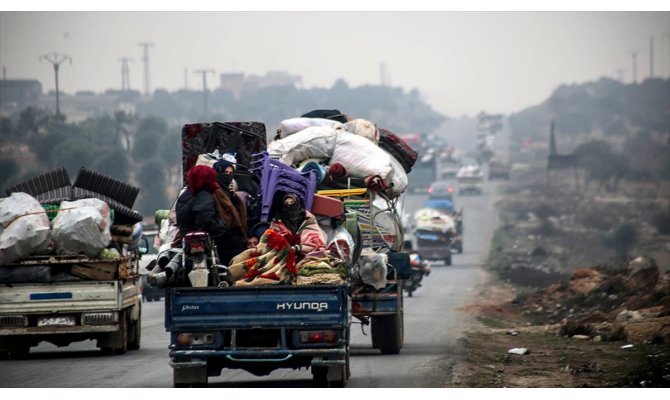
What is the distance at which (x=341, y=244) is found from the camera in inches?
702

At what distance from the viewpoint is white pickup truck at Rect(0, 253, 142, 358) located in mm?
20672

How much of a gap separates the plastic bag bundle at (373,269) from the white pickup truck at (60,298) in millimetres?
3621

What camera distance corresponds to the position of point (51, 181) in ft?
74.2

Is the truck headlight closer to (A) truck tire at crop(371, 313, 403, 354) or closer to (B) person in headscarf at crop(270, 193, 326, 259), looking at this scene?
(B) person in headscarf at crop(270, 193, 326, 259)

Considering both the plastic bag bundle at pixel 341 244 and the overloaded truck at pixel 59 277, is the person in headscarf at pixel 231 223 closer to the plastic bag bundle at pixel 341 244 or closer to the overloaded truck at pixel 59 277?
the plastic bag bundle at pixel 341 244

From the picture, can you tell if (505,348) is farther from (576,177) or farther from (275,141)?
(576,177)

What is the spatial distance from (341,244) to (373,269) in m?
2.97

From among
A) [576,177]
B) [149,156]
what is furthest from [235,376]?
[576,177]

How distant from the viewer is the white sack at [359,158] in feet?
71.5

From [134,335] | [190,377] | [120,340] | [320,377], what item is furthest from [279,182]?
[134,335]

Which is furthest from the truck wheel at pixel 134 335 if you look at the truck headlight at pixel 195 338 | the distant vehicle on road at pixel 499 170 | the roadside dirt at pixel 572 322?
the distant vehicle on road at pixel 499 170

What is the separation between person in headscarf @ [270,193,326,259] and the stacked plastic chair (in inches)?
6.5

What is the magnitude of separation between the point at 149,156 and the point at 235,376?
318 ft

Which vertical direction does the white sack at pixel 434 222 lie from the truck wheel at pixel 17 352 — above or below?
above
